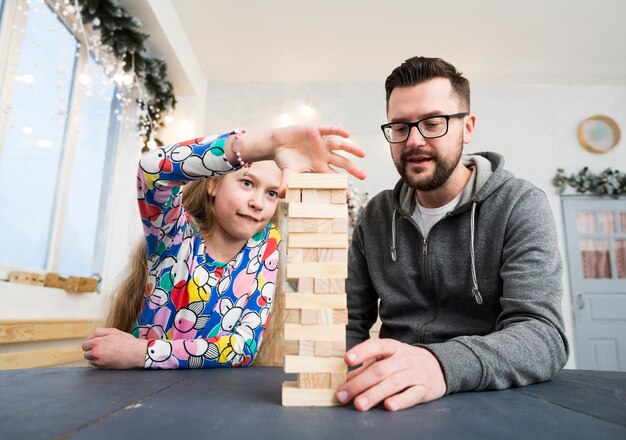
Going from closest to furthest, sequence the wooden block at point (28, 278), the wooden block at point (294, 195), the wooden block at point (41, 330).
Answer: the wooden block at point (294, 195) → the wooden block at point (41, 330) → the wooden block at point (28, 278)

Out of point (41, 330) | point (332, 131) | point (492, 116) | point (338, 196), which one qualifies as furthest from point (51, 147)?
point (492, 116)

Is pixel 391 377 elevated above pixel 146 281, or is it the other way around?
pixel 146 281

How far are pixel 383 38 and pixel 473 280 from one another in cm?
296

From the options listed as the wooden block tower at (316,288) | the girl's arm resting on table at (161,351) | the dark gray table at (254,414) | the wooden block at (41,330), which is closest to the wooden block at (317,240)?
the wooden block tower at (316,288)

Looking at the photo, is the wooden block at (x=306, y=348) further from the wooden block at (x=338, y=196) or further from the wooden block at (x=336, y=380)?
the wooden block at (x=338, y=196)

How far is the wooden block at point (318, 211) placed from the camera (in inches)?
24.7

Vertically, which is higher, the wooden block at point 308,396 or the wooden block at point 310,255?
the wooden block at point 310,255

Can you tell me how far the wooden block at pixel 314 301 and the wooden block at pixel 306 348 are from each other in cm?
5

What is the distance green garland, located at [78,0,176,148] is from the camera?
2498 millimetres

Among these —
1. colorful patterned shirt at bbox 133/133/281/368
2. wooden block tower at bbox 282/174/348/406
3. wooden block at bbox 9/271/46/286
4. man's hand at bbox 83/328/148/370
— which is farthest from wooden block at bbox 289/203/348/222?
wooden block at bbox 9/271/46/286

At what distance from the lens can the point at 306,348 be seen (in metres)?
0.59

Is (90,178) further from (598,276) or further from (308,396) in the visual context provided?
(598,276)

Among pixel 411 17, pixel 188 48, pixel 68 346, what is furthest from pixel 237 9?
pixel 68 346

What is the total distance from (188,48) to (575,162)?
366 centimetres
